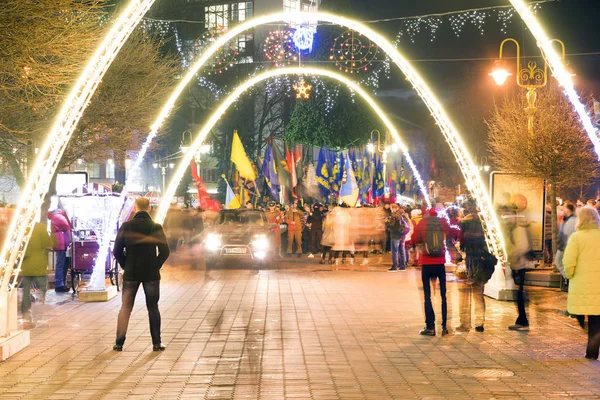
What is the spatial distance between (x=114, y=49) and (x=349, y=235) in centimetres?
1487

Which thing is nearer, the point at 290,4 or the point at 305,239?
the point at 305,239

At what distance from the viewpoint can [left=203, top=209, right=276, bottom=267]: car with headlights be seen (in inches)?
966

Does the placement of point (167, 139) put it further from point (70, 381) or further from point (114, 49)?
point (70, 381)

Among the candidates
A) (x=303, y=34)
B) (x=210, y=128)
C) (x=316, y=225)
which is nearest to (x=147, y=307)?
(x=210, y=128)

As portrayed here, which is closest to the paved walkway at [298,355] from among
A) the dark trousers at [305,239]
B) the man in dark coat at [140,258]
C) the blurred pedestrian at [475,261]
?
the blurred pedestrian at [475,261]

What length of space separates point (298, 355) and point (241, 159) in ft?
84.0

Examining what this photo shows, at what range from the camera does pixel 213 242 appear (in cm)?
2464

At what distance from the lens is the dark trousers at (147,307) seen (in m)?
10.7

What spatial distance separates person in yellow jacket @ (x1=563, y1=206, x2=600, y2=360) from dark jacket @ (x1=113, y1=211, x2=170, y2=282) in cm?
454

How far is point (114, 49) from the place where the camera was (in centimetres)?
1366

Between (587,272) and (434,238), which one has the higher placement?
(434,238)

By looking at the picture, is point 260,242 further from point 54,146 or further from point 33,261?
point 54,146

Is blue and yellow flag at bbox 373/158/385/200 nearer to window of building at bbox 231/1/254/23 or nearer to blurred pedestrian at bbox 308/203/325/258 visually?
blurred pedestrian at bbox 308/203/325/258

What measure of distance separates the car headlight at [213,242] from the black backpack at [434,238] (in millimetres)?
12915
